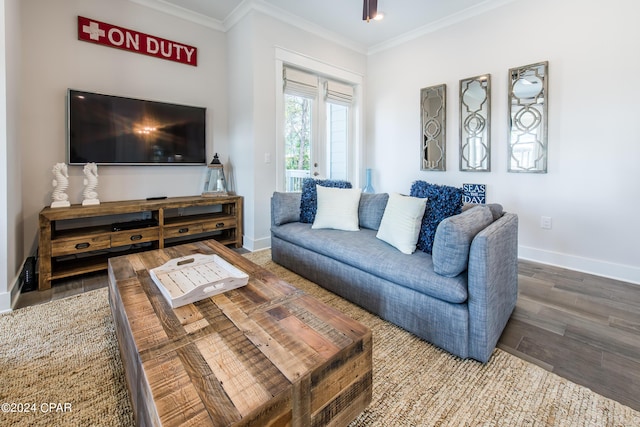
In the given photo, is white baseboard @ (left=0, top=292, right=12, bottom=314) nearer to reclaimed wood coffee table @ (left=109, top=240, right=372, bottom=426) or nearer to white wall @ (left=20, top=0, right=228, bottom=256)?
white wall @ (left=20, top=0, right=228, bottom=256)

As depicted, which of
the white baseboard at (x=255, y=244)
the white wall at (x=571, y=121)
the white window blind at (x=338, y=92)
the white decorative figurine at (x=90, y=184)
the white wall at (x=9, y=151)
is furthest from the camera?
the white window blind at (x=338, y=92)

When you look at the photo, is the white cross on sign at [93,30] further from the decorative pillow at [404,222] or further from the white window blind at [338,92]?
the decorative pillow at [404,222]

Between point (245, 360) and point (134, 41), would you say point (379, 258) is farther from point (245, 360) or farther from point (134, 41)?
point (134, 41)

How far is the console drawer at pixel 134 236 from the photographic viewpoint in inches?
110

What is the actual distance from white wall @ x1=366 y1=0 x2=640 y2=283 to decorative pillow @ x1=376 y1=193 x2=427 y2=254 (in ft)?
6.08

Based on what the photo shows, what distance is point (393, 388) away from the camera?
1378 mm

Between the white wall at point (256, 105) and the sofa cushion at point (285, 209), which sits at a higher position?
the white wall at point (256, 105)

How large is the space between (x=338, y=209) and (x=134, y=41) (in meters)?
2.84

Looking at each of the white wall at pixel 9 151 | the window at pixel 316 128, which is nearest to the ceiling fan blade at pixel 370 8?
the window at pixel 316 128

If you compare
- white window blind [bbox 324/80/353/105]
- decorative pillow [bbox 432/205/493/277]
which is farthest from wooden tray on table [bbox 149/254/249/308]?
white window blind [bbox 324/80/353/105]

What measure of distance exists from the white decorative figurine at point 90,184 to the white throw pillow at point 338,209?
6.99 ft

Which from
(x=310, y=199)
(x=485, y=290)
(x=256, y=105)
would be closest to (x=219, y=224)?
(x=310, y=199)
